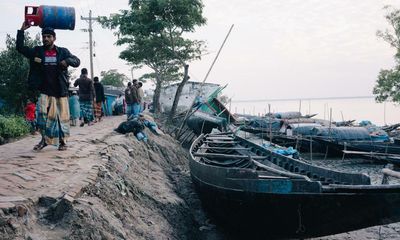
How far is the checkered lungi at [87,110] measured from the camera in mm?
11695

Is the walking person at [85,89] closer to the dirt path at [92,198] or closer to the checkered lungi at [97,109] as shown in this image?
the checkered lungi at [97,109]

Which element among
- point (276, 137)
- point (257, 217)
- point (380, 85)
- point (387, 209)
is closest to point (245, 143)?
point (257, 217)

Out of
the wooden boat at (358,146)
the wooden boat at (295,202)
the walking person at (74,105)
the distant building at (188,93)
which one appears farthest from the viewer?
the distant building at (188,93)

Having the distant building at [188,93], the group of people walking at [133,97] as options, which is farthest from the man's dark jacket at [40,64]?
the distant building at [188,93]

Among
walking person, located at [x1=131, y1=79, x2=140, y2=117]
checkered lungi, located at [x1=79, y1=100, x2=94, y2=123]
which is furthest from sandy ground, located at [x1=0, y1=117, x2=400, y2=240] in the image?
walking person, located at [x1=131, y1=79, x2=140, y2=117]

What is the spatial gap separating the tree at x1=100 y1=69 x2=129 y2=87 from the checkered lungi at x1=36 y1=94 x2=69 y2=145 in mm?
37015

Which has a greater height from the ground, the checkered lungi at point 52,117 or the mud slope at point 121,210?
the checkered lungi at point 52,117

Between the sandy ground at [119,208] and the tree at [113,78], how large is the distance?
34.0 meters

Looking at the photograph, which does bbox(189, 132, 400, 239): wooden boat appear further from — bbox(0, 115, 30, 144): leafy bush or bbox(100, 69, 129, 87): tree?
bbox(100, 69, 129, 87): tree

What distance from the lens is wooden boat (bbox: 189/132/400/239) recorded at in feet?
14.4

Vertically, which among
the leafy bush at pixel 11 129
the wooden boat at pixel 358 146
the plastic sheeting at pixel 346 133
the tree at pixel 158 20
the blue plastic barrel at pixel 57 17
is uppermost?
the tree at pixel 158 20

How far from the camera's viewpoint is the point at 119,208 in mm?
4520

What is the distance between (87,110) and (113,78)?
31510 mm

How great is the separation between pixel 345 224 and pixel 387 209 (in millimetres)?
575
